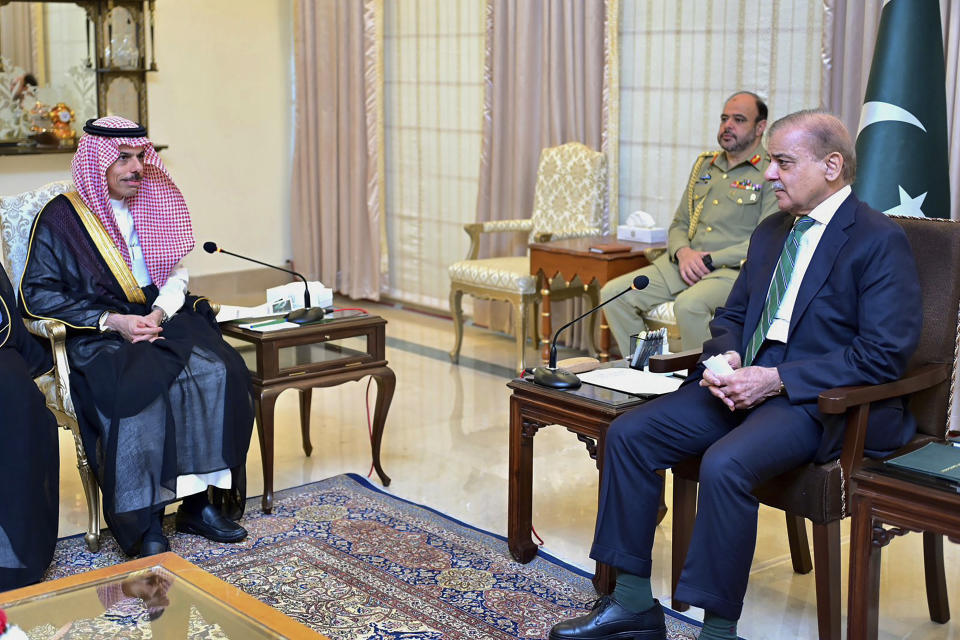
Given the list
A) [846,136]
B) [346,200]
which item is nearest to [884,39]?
[846,136]

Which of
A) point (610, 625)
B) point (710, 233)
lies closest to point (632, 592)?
point (610, 625)

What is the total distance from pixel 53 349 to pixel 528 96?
3445 millimetres

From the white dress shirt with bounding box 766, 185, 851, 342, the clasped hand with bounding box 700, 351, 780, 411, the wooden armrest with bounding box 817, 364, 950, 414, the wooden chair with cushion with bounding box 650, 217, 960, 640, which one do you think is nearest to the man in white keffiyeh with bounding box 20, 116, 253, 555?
the wooden chair with cushion with bounding box 650, 217, 960, 640

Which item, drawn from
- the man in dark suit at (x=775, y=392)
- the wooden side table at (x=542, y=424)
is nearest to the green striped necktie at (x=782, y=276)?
the man in dark suit at (x=775, y=392)

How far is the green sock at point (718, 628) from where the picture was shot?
2.63 metres

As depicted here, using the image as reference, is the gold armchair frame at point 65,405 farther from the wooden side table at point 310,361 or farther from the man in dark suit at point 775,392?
the man in dark suit at point 775,392

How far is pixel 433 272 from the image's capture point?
23.9 ft

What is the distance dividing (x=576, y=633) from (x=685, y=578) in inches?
12.8

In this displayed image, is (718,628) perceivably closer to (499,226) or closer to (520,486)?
(520,486)

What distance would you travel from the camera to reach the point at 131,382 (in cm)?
337

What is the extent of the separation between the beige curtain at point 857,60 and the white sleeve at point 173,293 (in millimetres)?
2731

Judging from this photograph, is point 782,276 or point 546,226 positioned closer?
point 782,276

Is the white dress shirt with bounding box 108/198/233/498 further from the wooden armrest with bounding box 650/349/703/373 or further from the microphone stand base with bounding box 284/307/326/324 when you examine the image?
the wooden armrest with bounding box 650/349/703/373

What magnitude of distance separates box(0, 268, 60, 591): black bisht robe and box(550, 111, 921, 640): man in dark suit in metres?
1.46
